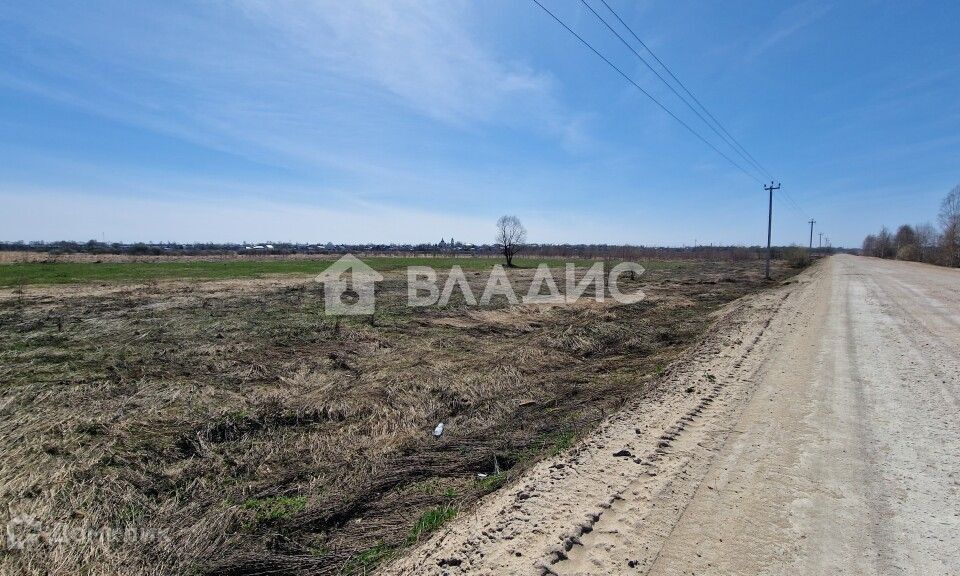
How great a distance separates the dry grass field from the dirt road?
604 mm

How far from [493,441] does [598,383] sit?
2.65 meters

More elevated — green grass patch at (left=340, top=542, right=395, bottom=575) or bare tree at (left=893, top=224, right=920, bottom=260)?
bare tree at (left=893, top=224, right=920, bottom=260)

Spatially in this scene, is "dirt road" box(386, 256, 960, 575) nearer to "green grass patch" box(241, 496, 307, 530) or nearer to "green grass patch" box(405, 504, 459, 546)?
"green grass patch" box(405, 504, 459, 546)

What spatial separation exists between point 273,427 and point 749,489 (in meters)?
5.20

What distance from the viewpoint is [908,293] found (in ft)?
46.9

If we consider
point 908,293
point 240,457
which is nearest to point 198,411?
point 240,457

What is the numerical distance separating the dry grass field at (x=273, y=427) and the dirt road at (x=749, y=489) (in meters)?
0.60

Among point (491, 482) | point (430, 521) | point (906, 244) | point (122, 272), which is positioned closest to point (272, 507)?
point (430, 521)

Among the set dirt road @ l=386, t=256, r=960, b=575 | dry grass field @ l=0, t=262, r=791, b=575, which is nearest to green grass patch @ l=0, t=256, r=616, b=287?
dry grass field @ l=0, t=262, r=791, b=575

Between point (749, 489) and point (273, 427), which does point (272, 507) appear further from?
point (749, 489)

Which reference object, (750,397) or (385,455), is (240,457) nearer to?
(385,455)

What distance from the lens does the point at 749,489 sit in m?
3.10

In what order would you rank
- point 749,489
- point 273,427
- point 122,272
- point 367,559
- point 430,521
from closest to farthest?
point 367,559 → point 749,489 → point 430,521 → point 273,427 → point 122,272

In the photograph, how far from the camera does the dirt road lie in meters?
2.48
